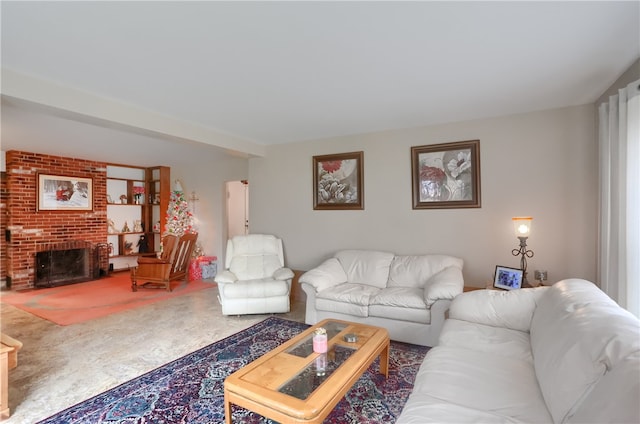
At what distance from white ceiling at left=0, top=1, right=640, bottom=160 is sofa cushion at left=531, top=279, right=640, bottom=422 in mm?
1561

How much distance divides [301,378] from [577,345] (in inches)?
53.2

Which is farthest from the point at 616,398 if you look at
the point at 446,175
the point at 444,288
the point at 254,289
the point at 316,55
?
the point at 254,289

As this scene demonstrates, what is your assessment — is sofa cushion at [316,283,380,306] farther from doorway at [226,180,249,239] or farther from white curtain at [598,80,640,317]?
doorway at [226,180,249,239]

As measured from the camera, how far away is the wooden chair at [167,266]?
17.9ft

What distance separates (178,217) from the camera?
661 cm

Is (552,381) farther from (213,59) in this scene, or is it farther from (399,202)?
(399,202)

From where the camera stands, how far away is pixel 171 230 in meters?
6.57

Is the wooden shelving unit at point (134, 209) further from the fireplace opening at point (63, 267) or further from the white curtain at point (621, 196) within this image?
the white curtain at point (621, 196)

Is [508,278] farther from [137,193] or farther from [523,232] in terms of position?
[137,193]

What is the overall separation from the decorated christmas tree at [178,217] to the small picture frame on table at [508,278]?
5605 millimetres

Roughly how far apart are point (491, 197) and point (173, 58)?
342 cm

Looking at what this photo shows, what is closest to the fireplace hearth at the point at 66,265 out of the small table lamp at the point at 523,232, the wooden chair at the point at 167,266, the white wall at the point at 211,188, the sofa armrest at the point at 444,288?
the wooden chair at the point at 167,266

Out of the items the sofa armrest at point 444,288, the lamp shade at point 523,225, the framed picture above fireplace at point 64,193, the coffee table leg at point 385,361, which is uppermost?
the framed picture above fireplace at point 64,193

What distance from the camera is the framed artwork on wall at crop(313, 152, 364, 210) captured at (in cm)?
446
